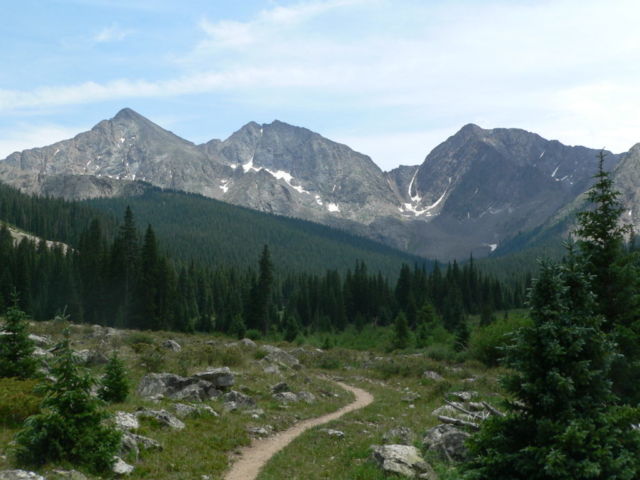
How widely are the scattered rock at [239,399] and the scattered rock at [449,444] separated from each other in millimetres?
9799

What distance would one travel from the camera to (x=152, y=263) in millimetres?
68375

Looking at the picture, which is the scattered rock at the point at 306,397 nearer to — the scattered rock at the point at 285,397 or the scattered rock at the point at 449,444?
the scattered rock at the point at 285,397

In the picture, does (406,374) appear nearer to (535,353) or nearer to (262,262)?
(535,353)

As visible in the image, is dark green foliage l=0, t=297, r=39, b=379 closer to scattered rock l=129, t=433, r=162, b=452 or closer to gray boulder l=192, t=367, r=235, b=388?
scattered rock l=129, t=433, r=162, b=452

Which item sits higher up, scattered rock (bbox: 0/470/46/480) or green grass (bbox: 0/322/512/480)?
scattered rock (bbox: 0/470/46/480)

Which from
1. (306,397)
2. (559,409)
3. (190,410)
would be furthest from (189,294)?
(559,409)

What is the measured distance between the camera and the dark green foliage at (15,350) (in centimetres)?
1806

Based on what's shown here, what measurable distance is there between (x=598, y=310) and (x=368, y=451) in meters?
10.3

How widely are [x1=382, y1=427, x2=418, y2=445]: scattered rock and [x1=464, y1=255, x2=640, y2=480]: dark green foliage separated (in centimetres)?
696

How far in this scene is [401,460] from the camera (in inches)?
559

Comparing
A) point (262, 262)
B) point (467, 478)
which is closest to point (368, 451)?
point (467, 478)

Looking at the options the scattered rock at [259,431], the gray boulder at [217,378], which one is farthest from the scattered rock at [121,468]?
the gray boulder at [217,378]

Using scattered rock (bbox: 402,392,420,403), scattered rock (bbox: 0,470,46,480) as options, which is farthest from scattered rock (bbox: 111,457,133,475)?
scattered rock (bbox: 402,392,420,403)

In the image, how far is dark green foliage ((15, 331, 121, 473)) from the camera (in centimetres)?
1178
